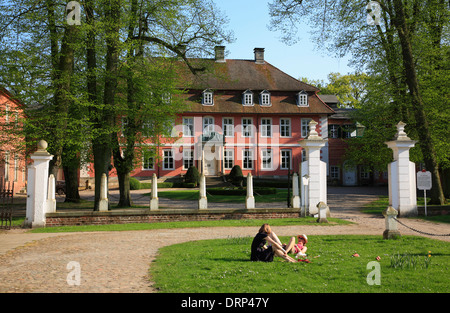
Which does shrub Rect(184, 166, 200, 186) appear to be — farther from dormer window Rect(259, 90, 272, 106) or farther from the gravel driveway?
the gravel driveway

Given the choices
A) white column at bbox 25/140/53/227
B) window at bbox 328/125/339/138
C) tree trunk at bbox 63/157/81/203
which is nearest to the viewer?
white column at bbox 25/140/53/227

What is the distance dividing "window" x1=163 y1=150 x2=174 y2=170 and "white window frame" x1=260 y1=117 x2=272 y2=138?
914 cm

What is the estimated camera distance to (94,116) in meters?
16.7

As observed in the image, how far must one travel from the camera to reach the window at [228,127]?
4059 cm

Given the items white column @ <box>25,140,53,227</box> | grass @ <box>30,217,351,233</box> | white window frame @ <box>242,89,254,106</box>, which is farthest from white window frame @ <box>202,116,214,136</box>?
white column @ <box>25,140,53,227</box>

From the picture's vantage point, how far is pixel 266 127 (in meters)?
41.1

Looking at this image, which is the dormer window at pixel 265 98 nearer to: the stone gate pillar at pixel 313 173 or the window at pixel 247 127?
the window at pixel 247 127

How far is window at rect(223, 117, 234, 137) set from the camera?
40594 mm

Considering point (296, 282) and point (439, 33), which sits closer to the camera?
point (296, 282)

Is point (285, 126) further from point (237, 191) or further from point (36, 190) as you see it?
point (36, 190)

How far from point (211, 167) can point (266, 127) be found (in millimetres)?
6751
